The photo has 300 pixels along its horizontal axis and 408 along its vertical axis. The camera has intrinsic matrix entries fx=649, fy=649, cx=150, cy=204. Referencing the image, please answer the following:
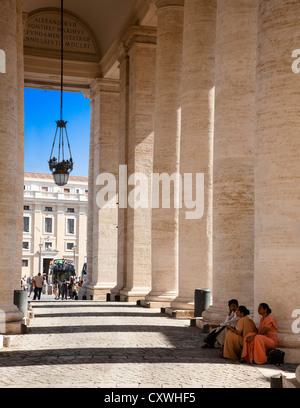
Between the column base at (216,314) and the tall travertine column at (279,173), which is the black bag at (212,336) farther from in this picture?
the column base at (216,314)

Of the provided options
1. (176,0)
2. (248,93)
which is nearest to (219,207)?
(248,93)

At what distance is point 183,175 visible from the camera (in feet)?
101

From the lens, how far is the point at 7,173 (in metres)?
23.1

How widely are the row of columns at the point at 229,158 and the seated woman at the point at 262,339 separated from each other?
1.30 ft

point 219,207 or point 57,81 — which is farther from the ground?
point 57,81

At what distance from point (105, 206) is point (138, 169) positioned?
30.0 feet

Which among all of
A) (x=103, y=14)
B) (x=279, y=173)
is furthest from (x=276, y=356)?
(x=103, y=14)

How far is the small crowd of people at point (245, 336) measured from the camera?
58.3ft

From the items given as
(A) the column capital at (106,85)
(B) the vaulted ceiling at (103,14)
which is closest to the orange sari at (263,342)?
(B) the vaulted ceiling at (103,14)

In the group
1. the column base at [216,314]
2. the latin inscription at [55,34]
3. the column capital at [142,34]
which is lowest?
the column base at [216,314]

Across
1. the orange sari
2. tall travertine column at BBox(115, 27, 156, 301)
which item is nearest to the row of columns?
tall travertine column at BBox(115, 27, 156, 301)

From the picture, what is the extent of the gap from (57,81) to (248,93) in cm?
3302

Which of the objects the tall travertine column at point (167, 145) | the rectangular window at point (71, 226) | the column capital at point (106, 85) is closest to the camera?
the tall travertine column at point (167, 145)
